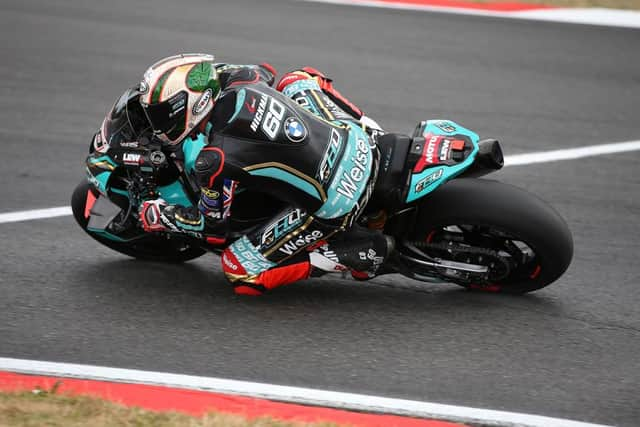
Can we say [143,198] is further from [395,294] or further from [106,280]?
[395,294]

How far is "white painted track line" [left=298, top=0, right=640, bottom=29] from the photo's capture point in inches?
488

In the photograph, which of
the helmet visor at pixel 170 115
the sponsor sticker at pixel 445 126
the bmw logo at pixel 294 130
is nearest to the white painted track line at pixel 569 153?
the sponsor sticker at pixel 445 126

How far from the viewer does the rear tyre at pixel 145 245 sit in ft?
18.7

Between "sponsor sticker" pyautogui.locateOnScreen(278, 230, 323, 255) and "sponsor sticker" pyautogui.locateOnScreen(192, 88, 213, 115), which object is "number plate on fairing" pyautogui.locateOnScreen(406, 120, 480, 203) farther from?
"sponsor sticker" pyautogui.locateOnScreen(192, 88, 213, 115)

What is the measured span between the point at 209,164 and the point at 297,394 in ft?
4.12

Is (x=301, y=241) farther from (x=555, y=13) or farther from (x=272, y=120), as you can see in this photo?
(x=555, y=13)

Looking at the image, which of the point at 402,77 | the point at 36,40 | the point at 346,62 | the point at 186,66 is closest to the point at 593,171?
the point at 402,77

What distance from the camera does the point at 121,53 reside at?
1049cm

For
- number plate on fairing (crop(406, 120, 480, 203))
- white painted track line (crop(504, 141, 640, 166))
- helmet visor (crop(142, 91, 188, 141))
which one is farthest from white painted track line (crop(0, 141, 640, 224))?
helmet visor (crop(142, 91, 188, 141))

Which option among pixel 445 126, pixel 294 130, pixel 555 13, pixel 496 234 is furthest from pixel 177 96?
pixel 555 13

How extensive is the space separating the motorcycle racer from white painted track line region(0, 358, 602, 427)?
899 mm

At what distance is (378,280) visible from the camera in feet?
19.2

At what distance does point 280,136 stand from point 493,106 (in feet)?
16.3

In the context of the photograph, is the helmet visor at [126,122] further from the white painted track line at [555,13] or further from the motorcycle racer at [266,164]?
the white painted track line at [555,13]
